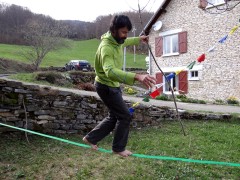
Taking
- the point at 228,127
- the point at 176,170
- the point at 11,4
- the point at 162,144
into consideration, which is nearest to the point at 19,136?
the point at 162,144

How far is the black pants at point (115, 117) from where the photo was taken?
10.9ft

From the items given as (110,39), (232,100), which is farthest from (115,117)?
(232,100)

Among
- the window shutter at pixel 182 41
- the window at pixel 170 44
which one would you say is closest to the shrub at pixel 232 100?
the window shutter at pixel 182 41

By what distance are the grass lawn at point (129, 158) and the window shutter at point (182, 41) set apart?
33.2 ft

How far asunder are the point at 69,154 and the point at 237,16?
11.8m

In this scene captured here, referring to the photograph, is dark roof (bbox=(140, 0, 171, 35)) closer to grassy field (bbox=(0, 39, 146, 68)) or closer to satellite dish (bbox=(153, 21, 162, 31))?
satellite dish (bbox=(153, 21, 162, 31))

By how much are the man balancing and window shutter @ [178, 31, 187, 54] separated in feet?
43.7

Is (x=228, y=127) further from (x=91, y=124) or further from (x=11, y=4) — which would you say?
(x=11, y=4)

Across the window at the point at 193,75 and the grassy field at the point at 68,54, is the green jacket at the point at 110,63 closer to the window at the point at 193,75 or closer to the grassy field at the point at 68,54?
the window at the point at 193,75

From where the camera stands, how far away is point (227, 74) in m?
14.6

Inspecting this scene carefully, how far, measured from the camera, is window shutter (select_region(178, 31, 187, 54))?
1648cm

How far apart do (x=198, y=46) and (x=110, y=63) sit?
13.9 metres

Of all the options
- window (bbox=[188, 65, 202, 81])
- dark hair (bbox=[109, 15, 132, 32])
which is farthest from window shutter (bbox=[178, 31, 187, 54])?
dark hair (bbox=[109, 15, 132, 32])

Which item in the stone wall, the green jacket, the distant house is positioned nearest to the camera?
the green jacket
